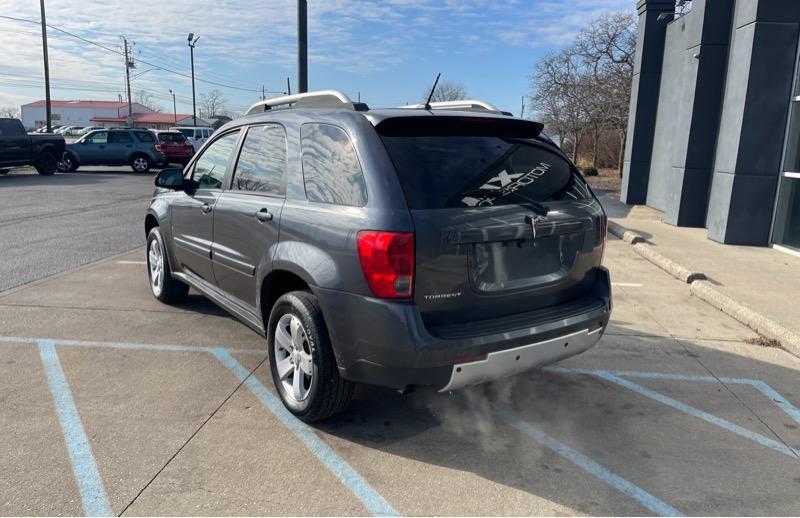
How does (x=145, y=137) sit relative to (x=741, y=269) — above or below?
above

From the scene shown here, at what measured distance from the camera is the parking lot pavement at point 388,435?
112 inches

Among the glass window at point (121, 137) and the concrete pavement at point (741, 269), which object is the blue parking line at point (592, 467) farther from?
the glass window at point (121, 137)

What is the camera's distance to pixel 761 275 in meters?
7.27

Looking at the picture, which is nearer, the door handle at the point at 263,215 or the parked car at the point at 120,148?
the door handle at the point at 263,215

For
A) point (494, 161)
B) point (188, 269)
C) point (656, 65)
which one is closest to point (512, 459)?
point (494, 161)

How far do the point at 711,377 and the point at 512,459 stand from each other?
2.10 meters

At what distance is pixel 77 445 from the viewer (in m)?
3.23

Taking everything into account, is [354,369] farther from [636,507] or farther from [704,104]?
[704,104]

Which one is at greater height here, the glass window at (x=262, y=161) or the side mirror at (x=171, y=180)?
the glass window at (x=262, y=161)

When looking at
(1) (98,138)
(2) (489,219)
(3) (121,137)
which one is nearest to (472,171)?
(2) (489,219)

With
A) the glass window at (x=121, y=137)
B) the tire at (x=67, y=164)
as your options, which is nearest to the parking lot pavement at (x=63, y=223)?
the tire at (x=67, y=164)

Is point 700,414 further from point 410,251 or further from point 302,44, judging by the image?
point 302,44

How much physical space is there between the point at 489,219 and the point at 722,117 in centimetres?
862

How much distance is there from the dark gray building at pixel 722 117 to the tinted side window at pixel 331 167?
26.1 ft
